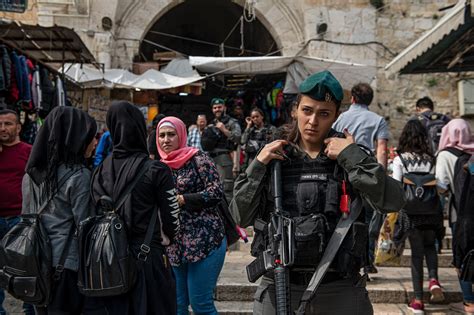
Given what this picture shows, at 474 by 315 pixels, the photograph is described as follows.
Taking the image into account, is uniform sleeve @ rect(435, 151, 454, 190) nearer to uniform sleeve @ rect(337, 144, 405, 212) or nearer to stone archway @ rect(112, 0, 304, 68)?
uniform sleeve @ rect(337, 144, 405, 212)

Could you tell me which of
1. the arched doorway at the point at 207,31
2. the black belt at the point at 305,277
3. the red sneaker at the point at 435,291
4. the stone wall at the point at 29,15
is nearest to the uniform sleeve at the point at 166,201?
the black belt at the point at 305,277

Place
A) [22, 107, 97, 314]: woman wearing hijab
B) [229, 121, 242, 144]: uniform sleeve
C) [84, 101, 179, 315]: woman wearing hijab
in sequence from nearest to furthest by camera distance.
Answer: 1. [84, 101, 179, 315]: woman wearing hijab
2. [22, 107, 97, 314]: woman wearing hijab
3. [229, 121, 242, 144]: uniform sleeve

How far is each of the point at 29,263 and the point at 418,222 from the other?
374 centimetres

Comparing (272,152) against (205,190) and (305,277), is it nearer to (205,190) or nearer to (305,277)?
(305,277)

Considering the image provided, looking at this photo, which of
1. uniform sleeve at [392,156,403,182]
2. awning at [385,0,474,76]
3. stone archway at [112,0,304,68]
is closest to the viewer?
uniform sleeve at [392,156,403,182]

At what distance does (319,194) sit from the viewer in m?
2.47

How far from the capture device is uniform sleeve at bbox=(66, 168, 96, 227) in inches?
125

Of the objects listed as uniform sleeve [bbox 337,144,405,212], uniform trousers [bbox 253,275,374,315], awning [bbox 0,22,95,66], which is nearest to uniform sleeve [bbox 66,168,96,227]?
uniform trousers [bbox 253,275,374,315]

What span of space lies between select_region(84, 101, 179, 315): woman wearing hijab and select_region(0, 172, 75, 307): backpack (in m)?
0.28

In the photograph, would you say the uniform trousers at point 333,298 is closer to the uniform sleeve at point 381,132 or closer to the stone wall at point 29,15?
the uniform sleeve at point 381,132

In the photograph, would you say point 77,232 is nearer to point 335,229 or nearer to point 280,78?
point 335,229

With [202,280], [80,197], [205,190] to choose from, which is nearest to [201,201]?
[205,190]

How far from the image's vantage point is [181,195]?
382cm

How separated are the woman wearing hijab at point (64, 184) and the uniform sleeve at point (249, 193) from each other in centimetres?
108
